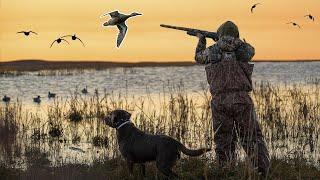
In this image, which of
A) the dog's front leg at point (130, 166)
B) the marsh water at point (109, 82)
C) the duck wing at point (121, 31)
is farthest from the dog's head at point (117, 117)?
the marsh water at point (109, 82)

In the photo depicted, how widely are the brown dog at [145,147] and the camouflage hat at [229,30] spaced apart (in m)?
1.50

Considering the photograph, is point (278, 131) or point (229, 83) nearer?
point (229, 83)

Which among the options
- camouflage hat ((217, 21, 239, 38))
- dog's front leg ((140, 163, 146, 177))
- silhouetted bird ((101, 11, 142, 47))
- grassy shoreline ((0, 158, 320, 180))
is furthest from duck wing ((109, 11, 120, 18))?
dog's front leg ((140, 163, 146, 177))

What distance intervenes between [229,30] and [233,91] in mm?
782

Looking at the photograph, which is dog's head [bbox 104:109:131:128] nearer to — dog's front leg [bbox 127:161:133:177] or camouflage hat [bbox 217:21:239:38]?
dog's front leg [bbox 127:161:133:177]

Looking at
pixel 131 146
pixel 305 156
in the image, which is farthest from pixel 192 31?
pixel 305 156

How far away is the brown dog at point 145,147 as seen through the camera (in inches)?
316

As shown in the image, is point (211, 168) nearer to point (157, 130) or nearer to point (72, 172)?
point (72, 172)

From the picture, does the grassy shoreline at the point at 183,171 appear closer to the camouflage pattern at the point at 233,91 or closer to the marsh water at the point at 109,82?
the camouflage pattern at the point at 233,91

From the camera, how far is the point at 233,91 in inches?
323

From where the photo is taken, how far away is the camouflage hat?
8328 mm

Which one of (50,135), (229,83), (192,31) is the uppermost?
(192,31)

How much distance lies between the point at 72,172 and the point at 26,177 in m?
0.57

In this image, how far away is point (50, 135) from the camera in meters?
13.3
